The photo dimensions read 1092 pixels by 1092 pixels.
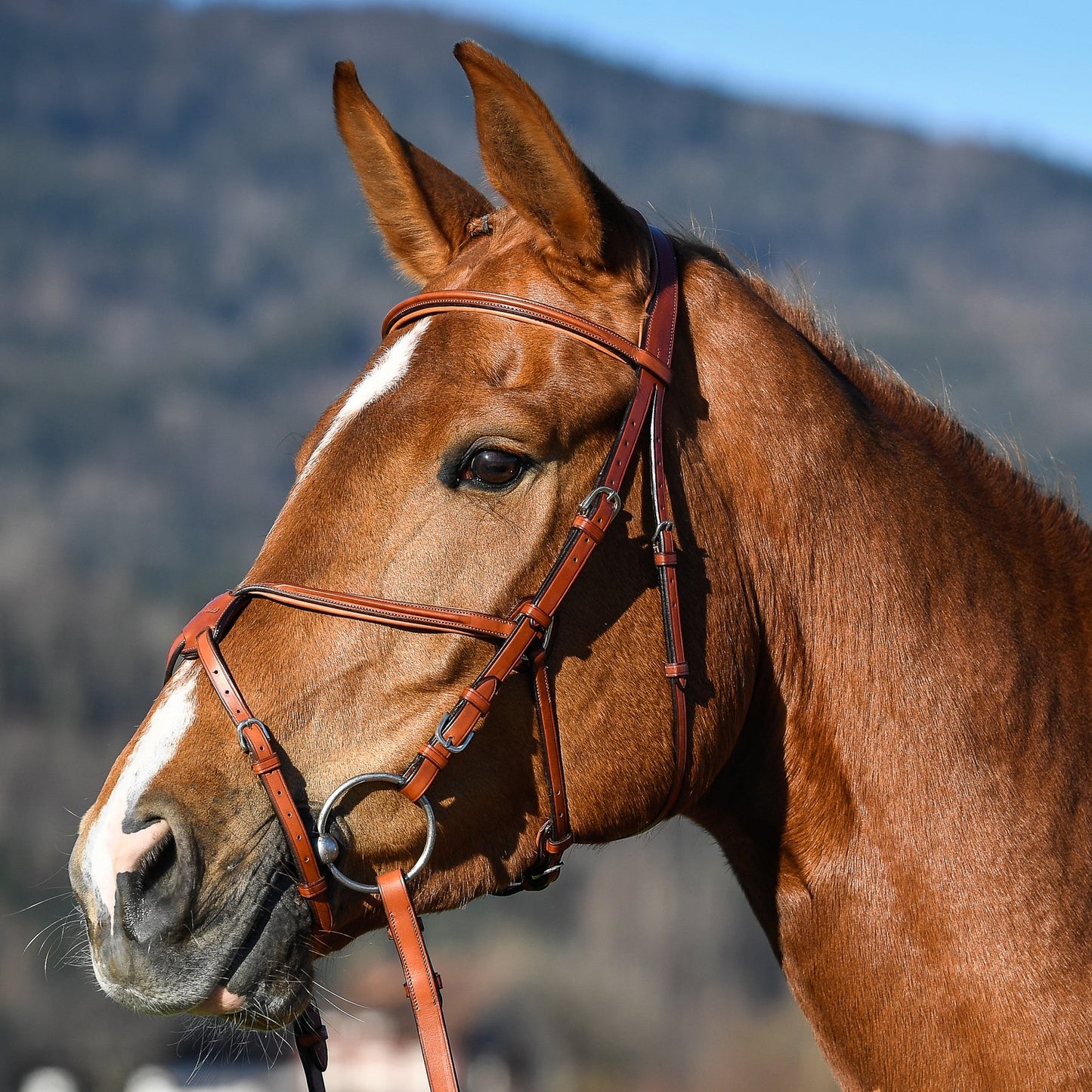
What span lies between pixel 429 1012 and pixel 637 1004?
53.9 m

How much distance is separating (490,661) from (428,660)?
135 millimetres

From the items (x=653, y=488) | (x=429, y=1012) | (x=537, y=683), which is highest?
(x=653, y=488)

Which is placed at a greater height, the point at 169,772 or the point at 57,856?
the point at 169,772

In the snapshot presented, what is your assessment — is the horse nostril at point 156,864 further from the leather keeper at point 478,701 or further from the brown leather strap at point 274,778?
the leather keeper at point 478,701

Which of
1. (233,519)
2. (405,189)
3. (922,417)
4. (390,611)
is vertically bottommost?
(233,519)

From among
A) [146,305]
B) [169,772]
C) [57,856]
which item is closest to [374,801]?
[169,772]

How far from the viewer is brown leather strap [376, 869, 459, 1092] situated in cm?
263

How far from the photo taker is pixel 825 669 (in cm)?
288

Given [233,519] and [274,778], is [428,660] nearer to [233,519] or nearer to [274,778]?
[274,778]

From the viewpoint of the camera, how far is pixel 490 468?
2674 millimetres

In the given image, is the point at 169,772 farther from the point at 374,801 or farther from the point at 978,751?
the point at 978,751

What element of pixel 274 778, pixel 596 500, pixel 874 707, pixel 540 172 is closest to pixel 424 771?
pixel 274 778

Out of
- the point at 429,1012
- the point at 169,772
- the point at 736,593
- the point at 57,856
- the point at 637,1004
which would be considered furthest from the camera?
the point at 637,1004

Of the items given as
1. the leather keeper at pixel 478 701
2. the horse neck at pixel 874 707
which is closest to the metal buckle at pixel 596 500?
the horse neck at pixel 874 707
